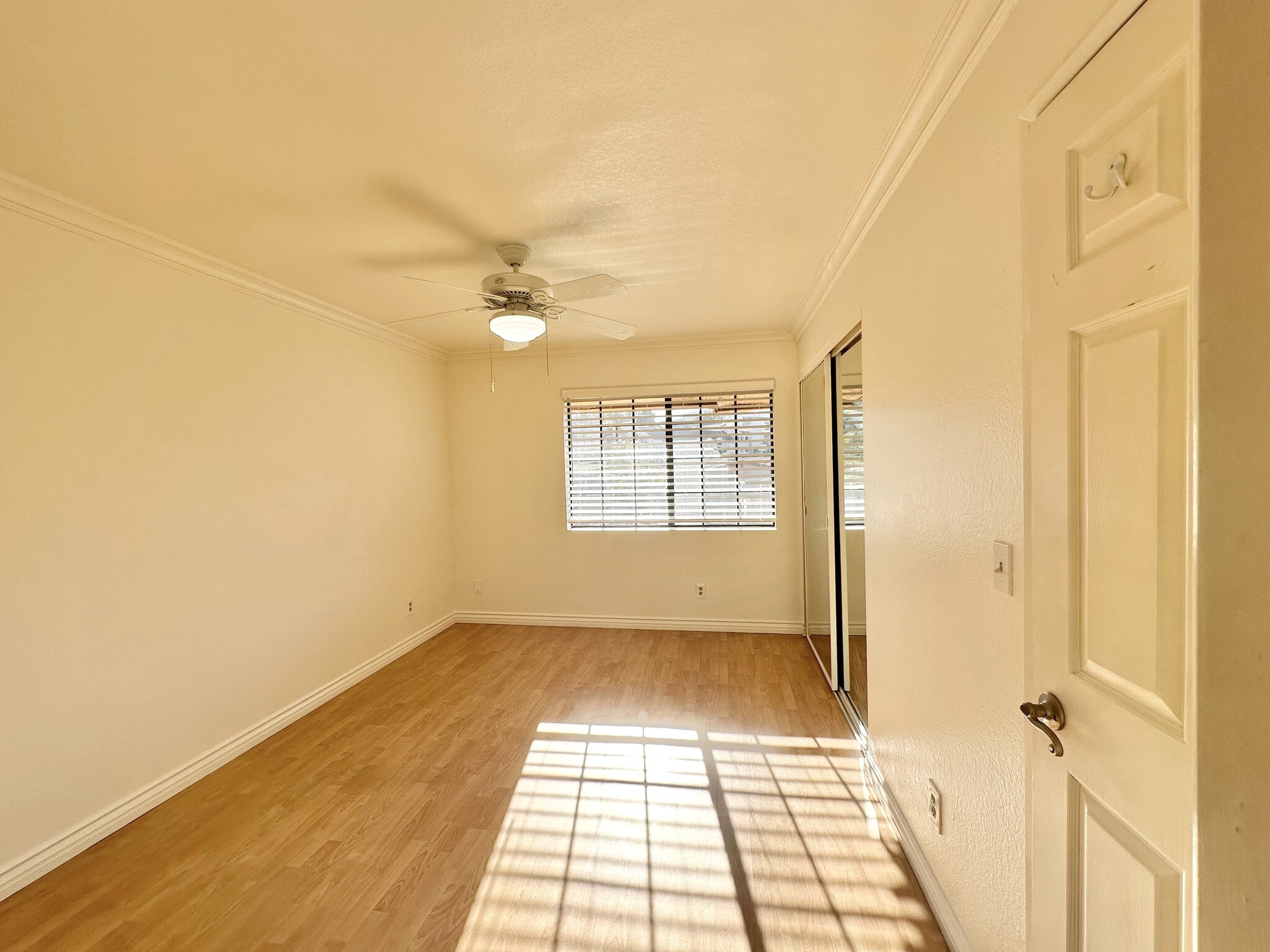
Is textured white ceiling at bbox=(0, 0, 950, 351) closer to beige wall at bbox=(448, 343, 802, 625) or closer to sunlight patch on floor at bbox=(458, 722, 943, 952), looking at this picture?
beige wall at bbox=(448, 343, 802, 625)

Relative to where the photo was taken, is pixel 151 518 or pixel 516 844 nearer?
pixel 516 844

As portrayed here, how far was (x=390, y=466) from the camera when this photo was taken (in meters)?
3.86

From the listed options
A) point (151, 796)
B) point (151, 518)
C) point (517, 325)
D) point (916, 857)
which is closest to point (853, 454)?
point (916, 857)

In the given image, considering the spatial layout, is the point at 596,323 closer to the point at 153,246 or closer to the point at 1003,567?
the point at 153,246

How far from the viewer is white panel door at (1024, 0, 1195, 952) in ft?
2.12

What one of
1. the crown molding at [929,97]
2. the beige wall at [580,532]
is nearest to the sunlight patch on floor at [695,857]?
the beige wall at [580,532]

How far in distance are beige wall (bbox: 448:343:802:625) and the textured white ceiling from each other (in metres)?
1.83

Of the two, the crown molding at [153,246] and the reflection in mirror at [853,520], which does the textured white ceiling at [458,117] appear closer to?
the crown molding at [153,246]

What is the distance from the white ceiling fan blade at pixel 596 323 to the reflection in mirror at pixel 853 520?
3.88ft

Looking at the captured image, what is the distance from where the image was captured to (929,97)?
141 cm

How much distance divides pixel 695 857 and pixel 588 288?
2.30 metres

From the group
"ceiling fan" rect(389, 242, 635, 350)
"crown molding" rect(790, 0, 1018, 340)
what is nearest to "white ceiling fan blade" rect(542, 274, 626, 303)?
"ceiling fan" rect(389, 242, 635, 350)

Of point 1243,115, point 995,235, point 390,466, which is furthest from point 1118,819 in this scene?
point 390,466

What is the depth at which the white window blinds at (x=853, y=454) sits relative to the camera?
2277 millimetres
